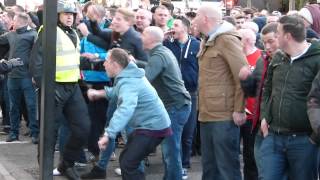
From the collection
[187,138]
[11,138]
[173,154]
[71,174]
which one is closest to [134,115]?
[173,154]

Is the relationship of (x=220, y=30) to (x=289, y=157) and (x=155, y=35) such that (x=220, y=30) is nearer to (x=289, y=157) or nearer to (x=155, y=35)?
(x=155, y=35)

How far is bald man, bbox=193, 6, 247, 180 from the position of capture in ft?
19.2

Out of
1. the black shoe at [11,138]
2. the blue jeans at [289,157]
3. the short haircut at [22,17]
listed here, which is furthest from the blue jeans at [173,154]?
the black shoe at [11,138]

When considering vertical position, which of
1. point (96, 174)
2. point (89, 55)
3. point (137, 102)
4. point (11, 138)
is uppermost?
point (89, 55)

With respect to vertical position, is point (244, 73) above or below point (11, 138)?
above

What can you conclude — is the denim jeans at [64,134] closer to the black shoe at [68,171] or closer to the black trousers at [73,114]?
the black shoe at [68,171]

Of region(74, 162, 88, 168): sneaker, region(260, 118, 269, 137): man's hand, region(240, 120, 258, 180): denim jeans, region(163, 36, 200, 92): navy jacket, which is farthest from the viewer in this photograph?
region(163, 36, 200, 92): navy jacket

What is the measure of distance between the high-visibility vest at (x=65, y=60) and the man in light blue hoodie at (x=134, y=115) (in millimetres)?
1232

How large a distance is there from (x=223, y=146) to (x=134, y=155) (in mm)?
848

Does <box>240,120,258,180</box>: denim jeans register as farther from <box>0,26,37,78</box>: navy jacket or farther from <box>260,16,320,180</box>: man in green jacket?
<box>0,26,37,78</box>: navy jacket

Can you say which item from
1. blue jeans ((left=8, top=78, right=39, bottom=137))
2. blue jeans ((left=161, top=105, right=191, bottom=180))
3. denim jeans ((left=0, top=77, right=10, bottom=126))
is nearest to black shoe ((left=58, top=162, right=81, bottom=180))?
blue jeans ((left=161, top=105, right=191, bottom=180))

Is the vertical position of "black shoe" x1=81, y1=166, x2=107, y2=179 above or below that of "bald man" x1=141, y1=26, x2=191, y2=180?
below

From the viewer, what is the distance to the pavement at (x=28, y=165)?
774 cm

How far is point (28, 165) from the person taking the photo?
8.33 m
